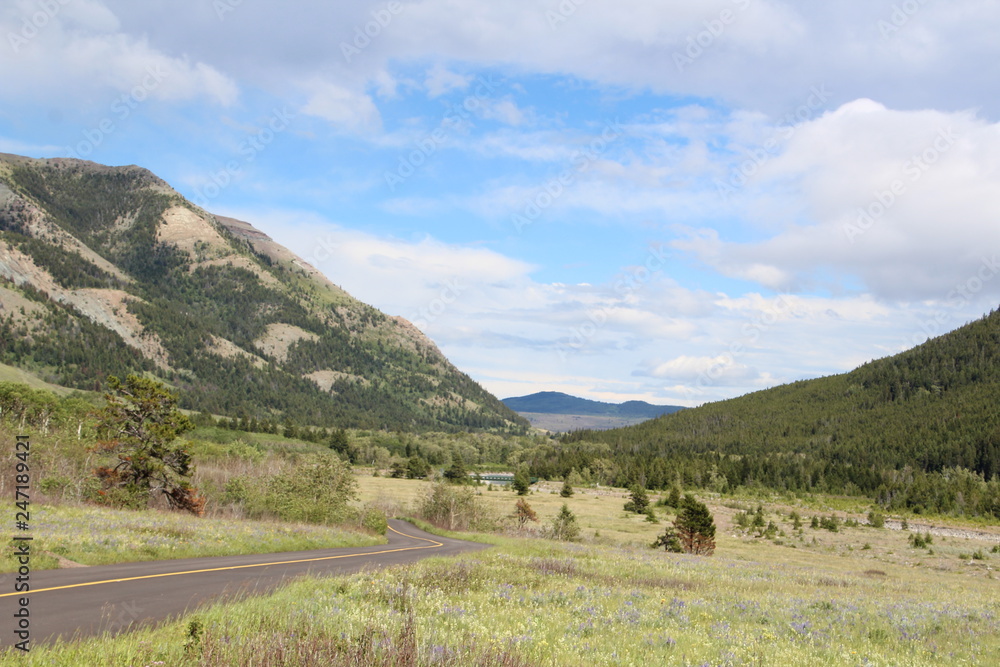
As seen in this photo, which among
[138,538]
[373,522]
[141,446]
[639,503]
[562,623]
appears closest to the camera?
[562,623]

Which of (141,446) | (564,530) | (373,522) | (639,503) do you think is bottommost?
(639,503)

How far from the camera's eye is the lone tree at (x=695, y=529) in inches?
1921

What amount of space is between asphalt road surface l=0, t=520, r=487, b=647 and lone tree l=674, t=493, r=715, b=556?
120 ft

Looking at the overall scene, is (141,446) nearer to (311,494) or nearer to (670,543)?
(311,494)

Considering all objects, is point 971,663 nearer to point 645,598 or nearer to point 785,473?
point 645,598

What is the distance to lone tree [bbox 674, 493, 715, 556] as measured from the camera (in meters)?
48.8

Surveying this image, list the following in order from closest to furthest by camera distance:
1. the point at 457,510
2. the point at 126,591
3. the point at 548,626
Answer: the point at 548,626
the point at 126,591
the point at 457,510

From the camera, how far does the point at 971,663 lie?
35.4ft

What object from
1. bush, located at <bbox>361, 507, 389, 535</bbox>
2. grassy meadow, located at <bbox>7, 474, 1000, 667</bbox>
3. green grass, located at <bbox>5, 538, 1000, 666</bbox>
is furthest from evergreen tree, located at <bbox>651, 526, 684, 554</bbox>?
green grass, located at <bbox>5, 538, 1000, 666</bbox>

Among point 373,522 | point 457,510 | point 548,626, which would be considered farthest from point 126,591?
point 457,510

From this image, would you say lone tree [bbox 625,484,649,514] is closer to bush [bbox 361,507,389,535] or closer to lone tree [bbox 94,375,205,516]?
bush [bbox 361,507,389,535]

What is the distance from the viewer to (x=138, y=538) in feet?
70.3

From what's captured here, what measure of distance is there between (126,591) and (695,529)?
4528 cm

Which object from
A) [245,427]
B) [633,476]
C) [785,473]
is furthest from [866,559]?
[245,427]
